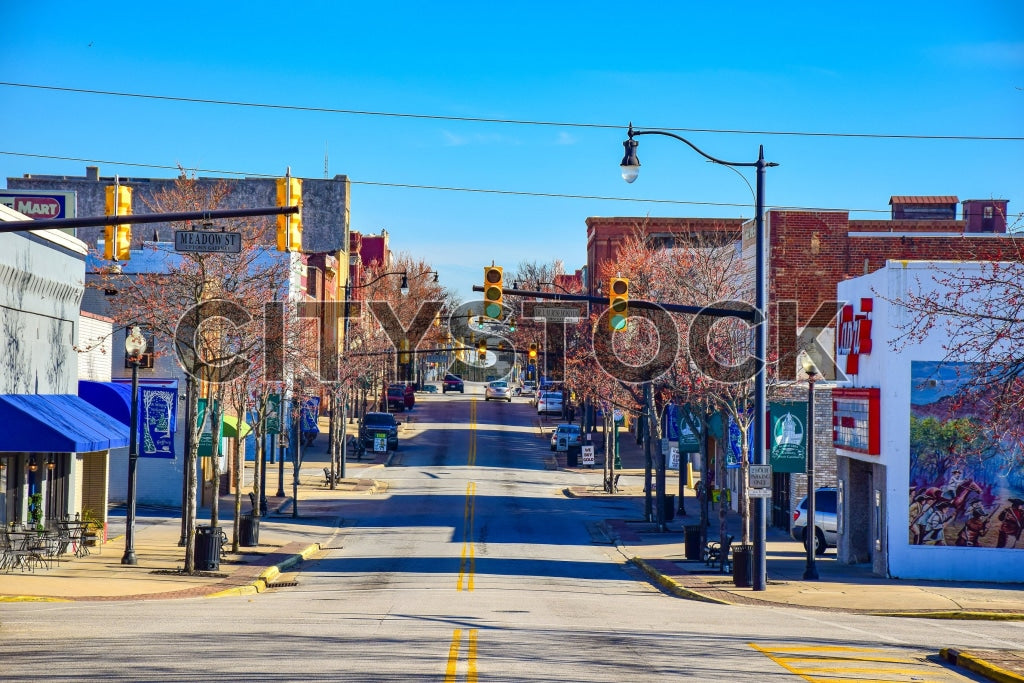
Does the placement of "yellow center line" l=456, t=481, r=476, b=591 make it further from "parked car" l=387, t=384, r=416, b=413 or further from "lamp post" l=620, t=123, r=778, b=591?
"parked car" l=387, t=384, r=416, b=413

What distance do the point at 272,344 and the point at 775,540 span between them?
17546 millimetres

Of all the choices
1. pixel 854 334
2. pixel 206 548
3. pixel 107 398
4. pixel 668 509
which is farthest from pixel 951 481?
pixel 107 398

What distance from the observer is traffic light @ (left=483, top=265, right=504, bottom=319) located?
Answer: 22.8 meters

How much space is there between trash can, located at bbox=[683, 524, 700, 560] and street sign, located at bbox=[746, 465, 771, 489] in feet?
22.2

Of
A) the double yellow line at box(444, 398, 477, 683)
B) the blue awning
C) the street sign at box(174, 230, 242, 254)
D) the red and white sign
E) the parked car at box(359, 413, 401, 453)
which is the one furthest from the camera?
the parked car at box(359, 413, 401, 453)

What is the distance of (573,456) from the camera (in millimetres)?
62656

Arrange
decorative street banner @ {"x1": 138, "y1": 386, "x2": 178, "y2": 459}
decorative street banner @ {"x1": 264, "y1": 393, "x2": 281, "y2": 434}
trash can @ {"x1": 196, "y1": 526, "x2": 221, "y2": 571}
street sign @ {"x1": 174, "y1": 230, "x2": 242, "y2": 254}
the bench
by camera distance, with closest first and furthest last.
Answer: street sign @ {"x1": 174, "y1": 230, "x2": 242, "y2": 254} → trash can @ {"x1": 196, "y1": 526, "x2": 221, "y2": 571} → the bench → decorative street banner @ {"x1": 138, "y1": 386, "x2": 178, "y2": 459} → decorative street banner @ {"x1": 264, "y1": 393, "x2": 281, "y2": 434}

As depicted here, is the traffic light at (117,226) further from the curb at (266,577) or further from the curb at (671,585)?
the curb at (671,585)

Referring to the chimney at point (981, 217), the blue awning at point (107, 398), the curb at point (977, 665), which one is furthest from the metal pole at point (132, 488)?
the chimney at point (981, 217)

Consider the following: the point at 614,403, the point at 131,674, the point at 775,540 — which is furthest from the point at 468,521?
the point at 131,674

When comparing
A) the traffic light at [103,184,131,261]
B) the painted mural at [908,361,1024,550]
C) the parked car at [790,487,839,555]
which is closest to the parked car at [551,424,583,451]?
the parked car at [790,487,839,555]

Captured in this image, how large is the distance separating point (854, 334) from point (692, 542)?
704 cm

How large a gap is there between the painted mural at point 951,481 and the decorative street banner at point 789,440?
16.4 feet

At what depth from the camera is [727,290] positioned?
40.2m
